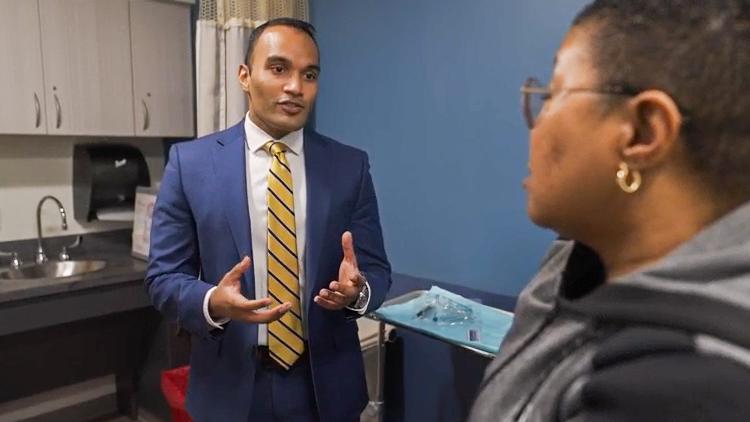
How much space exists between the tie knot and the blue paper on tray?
733 mm

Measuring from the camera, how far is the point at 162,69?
2.78m

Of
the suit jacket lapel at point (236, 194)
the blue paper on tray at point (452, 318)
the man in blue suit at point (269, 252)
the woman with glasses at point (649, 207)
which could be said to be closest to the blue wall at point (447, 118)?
the blue paper on tray at point (452, 318)

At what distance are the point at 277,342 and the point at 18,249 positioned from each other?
6.46 feet

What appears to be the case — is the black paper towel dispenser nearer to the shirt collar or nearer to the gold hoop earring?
the shirt collar

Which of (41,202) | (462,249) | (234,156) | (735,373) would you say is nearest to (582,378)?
(735,373)

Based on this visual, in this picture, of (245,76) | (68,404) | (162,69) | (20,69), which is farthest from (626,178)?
(68,404)

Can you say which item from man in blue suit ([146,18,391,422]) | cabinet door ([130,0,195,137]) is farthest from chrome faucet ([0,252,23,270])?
man in blue suit ([146,18,391,422])

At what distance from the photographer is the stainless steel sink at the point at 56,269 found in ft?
8.30

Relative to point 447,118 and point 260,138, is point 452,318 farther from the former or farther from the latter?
point 260,138

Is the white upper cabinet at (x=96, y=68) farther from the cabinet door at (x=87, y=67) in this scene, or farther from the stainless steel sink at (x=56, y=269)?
the stainless steel sink at (x=56, y=269)

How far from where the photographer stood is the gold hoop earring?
55 centimetres

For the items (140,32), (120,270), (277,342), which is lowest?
(120,270)

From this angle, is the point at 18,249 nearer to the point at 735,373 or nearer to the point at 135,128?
the point at 135,128

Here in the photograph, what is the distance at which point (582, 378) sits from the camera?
0.53m
